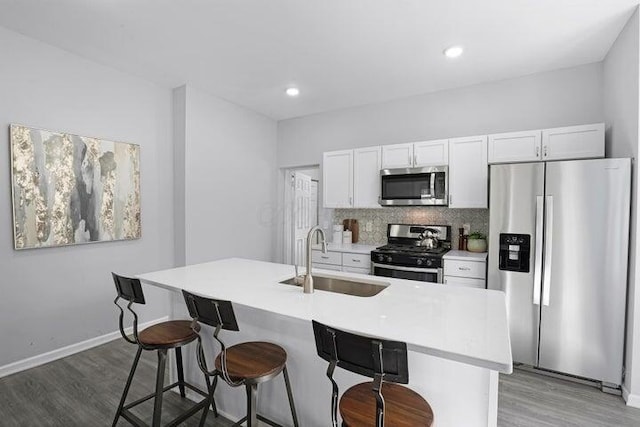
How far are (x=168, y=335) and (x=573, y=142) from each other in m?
3.72

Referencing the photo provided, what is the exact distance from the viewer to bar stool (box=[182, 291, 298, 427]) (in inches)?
60.5

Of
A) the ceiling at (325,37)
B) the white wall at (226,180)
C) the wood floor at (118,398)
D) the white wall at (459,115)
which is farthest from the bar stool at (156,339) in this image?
the white wall at (459,115)

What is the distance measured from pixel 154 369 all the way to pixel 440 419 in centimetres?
242

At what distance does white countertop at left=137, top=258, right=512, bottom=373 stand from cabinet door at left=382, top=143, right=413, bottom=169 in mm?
1989

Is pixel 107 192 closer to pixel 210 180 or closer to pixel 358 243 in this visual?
pixel 210 180

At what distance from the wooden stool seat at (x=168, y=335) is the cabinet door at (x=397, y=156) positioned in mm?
2845

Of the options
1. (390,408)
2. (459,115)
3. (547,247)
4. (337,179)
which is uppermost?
(459,115)

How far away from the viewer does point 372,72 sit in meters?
3.45

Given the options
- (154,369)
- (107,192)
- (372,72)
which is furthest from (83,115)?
(372,72)

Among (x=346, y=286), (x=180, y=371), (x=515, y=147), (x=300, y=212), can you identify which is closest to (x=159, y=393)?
(x=180, y=371)

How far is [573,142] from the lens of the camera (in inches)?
118

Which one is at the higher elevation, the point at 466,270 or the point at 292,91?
the point at 292,91

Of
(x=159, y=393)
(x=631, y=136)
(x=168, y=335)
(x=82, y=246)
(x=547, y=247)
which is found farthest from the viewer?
(x=82, y=246)

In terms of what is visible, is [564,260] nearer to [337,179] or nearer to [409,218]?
[409,218]
